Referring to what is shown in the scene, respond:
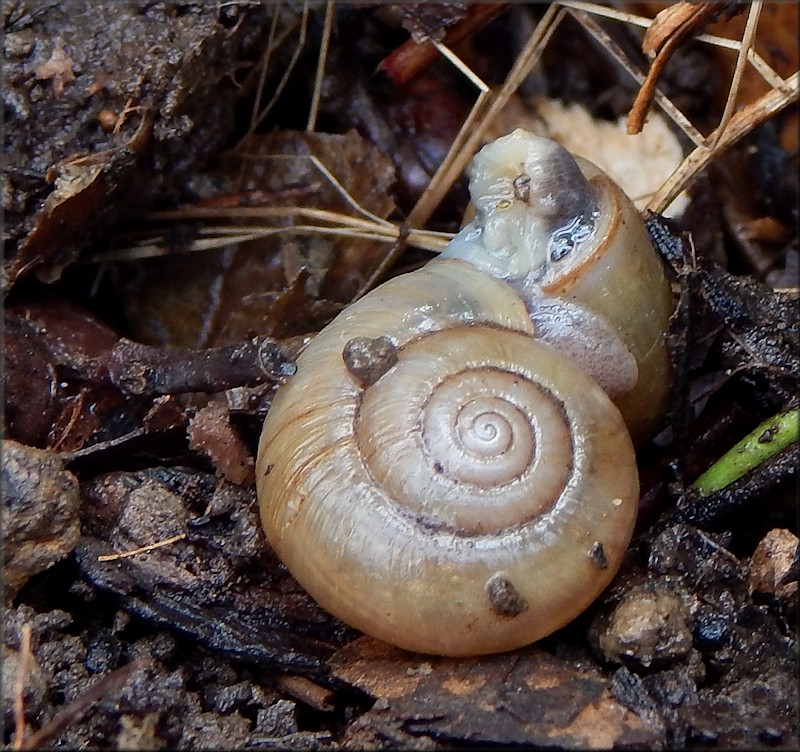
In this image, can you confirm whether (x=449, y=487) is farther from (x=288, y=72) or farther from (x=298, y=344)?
(x=288, y=72)

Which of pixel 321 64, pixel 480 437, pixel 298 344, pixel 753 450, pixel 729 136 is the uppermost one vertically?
pixel 321 64

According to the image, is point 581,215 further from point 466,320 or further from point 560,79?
point 560,79

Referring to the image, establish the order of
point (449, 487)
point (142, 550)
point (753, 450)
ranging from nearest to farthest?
point (449, 487), point (142, 550), point (753, 450)

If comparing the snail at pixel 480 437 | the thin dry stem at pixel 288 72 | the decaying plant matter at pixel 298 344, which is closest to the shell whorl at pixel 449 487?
the snail at pixel 480 437

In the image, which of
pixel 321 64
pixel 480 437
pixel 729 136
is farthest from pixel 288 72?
pixel 480 437

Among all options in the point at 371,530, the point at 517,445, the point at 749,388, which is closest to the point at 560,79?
the point at 749,388

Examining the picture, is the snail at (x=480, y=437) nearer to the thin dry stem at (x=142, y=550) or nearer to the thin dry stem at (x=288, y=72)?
the thin dry stem at (x=142, y=550)

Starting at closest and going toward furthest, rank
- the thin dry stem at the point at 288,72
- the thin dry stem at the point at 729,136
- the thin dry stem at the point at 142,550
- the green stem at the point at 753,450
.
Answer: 1. the thin dry stem at the point at 142,550
2. the green stem at the point at 753,450
3. the thin dry stem at the point at 729,136
4. the thin dry stem at the point at 288,72
